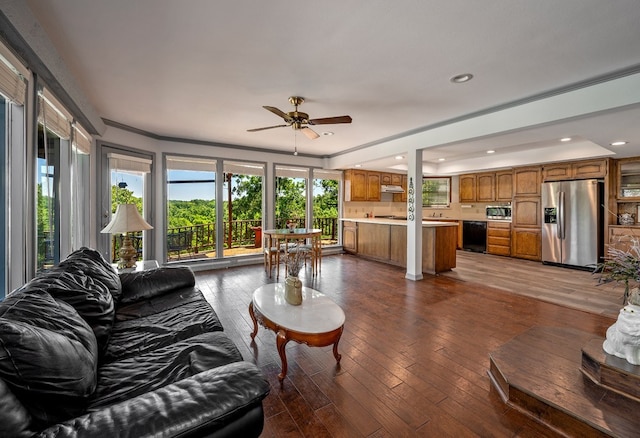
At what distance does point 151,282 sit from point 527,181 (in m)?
7.37

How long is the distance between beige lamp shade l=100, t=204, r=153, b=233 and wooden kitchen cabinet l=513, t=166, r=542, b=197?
7.32 m

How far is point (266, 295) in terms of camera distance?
261 centimetres

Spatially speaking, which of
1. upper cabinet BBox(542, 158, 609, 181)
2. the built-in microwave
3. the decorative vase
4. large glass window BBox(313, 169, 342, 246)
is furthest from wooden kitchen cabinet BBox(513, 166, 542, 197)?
the decorative vase

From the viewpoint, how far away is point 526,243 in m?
6.47

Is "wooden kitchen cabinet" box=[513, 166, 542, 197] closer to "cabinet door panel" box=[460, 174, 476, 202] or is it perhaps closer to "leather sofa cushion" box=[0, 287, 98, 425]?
"cabinet door panel" box=[460, 174, 476, 202]

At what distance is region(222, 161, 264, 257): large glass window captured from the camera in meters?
6.27

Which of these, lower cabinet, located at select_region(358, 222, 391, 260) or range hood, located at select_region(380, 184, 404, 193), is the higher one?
range hood, located at select_region(380, 184, 404, 193)

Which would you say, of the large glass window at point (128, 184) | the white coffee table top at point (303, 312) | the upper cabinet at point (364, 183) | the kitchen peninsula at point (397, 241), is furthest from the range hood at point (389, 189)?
the white coffee table top at point (303, 312)

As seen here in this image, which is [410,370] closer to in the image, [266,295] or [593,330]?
[266,295]

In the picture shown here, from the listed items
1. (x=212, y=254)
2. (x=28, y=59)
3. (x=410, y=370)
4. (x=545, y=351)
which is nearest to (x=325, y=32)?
(x=28, y=59)

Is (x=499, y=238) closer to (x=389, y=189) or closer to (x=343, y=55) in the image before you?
(x=389, y=189)

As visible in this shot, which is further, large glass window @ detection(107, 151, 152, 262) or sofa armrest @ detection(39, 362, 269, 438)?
large glass window @ detection(107, 151, 152, 262)

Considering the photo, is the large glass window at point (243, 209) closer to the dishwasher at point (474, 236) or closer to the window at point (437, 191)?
the window at point (437, 191)

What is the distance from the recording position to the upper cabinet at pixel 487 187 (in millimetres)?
6938
